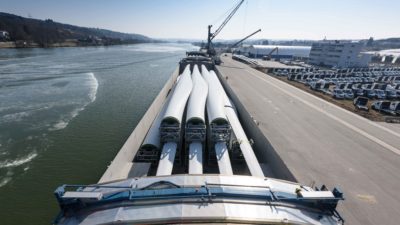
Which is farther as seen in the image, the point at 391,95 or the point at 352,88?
the point at 352,88

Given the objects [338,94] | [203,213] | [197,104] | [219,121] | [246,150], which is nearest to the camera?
[203,213]

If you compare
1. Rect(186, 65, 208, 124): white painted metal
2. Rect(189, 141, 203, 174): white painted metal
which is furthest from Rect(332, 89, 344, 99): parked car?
Rect(189, 141, 203, 174): white painted metal

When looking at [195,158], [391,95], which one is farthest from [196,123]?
[391,95]

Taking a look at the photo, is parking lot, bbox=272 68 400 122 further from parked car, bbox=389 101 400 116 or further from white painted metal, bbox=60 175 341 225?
white painted metal, bbox=60 175 341 225

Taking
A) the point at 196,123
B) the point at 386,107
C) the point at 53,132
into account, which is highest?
the point at 196,123

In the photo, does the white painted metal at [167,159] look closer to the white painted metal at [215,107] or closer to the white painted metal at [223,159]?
the white painted metal at [223,159]

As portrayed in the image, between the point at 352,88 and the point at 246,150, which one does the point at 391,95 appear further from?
the point at 246,150

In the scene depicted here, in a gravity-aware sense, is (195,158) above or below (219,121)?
below
